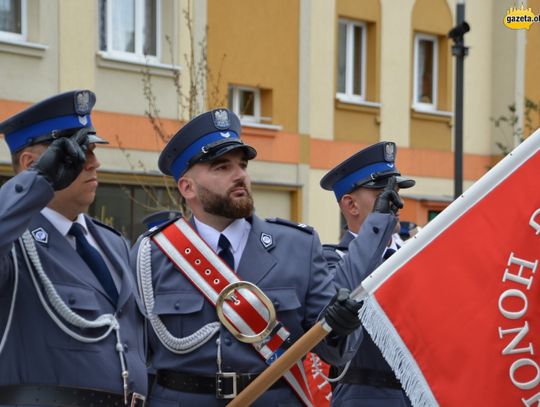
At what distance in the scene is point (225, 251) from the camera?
456cm

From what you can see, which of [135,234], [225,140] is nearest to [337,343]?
[225,140]

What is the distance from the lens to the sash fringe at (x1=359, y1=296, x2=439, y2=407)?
13.8ft

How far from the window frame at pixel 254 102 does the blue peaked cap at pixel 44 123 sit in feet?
43.8

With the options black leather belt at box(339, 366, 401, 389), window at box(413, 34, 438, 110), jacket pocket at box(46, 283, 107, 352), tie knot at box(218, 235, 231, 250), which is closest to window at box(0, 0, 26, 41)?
window at box(413, 34, 438, 110)

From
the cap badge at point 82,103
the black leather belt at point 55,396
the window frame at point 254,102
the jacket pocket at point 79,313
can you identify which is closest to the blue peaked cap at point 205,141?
the cap badge at point 82,103

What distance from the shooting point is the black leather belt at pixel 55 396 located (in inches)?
141

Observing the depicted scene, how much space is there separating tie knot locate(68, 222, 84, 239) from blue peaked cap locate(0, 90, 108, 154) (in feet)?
1.03

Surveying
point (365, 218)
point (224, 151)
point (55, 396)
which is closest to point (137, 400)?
point (55, 396)

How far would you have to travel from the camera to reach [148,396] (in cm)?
439

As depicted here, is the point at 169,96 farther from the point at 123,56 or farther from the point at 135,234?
the point at 135,234

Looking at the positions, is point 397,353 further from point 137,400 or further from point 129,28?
point 129,28

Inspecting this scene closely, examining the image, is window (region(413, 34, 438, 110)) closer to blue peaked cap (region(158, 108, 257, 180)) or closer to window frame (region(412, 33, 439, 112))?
window frame (region(412, 33, 439, 112))

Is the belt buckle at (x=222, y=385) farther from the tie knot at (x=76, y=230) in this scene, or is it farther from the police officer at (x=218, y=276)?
the tie knot at (x=76, y=230)

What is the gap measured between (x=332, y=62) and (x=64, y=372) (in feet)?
50.7
